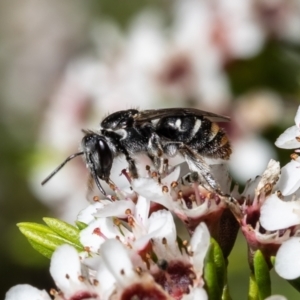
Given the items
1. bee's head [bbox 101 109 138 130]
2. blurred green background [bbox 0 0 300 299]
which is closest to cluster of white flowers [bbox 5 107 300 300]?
bee's head [bbox 101 109 138 130]

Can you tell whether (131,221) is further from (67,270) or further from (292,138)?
(292,138)

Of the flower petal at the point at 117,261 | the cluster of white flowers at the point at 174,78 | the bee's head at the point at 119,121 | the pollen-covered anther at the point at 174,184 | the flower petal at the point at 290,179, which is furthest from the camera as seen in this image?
the cluster of white flowers at the point at 174,78

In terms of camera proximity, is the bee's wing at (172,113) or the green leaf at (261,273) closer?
the green leaf at (261,273)

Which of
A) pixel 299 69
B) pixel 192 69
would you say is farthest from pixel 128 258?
pixel 192 69

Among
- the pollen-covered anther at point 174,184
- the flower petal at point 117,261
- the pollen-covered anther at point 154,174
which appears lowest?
the pollen-covered anther at point 154,174

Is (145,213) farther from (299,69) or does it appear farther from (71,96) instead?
(71,96)

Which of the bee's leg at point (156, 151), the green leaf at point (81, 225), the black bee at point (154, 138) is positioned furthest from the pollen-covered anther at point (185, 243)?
the black bee at point (154, 138)

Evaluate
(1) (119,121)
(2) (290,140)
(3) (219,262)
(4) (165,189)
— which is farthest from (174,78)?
(3) (219,262)

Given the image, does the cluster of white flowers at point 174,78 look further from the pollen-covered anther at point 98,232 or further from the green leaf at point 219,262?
the green leaf at point 219,262
